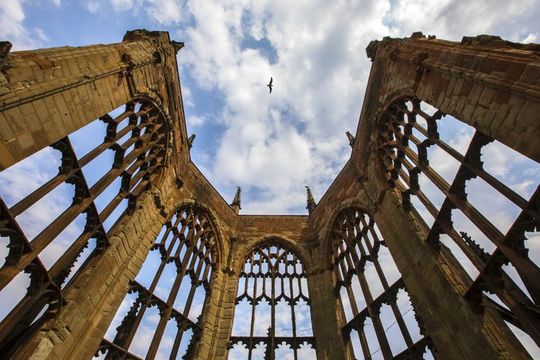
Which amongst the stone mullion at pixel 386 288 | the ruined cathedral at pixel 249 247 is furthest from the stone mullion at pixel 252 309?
the stone mullion at pixel 386 288

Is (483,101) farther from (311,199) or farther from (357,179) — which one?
(311,199)

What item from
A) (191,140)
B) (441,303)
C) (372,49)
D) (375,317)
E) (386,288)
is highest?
(372,49)

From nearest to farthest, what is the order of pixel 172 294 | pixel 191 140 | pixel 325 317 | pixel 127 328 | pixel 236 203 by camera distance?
pixel 127 328
pixel 172 294
pixel 325 317
pixel 191 140
pixel 236 203

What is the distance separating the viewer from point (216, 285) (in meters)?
11.9

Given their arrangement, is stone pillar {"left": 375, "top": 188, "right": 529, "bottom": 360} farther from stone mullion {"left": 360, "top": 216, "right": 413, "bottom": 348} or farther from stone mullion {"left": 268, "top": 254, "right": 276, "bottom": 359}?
stone mullion {"left": 268, "top": 254, "right": 276, "bottom": 359}

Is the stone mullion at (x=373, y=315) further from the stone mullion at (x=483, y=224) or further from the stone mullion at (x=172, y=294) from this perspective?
the stone mullion at (x=172, y=294)

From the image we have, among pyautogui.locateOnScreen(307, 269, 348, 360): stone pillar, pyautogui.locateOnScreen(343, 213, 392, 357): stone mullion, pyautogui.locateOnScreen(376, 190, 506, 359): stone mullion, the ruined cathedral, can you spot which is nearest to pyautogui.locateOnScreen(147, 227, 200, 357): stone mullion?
the ruined cathedral

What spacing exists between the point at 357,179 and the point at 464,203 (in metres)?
5.63

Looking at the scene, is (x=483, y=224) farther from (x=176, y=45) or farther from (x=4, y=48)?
(x=176, y=45)

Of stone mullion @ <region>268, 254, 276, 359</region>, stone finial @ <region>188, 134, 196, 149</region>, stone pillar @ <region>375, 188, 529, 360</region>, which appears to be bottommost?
stone pillar @ <region>375, 188, 529, 360</region>

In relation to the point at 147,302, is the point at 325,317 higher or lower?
higher

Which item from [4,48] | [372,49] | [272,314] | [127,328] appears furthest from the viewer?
[272,314]

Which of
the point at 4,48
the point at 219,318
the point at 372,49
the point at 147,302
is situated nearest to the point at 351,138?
the point at 372,49

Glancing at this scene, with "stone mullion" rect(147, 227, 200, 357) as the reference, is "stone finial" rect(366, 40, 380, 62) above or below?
above
